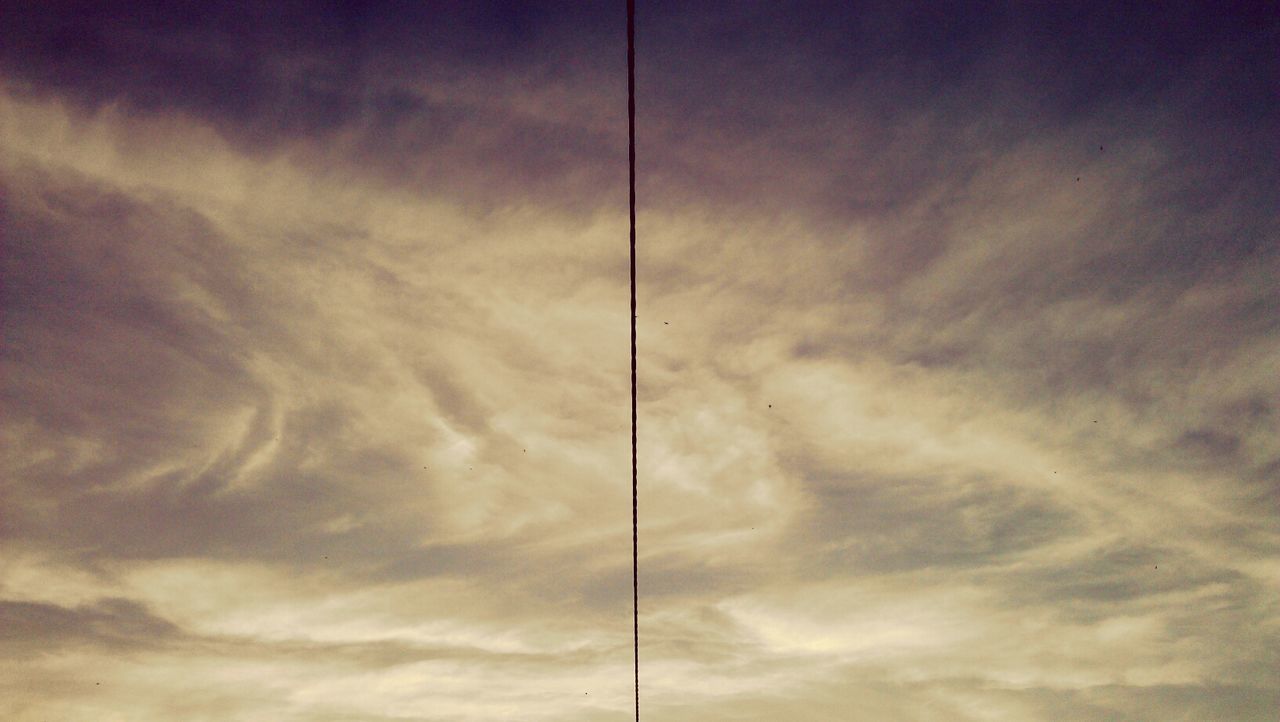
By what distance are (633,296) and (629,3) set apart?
14.3ft

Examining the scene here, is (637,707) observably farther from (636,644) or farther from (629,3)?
(629,3)

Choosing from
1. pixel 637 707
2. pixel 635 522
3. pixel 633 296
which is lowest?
pixel 637 707

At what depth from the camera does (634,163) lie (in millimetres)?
9102

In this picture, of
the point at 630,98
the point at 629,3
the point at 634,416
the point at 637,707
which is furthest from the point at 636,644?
the point at 629,3

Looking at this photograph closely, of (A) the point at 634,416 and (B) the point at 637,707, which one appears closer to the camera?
(A) the point at 634,416

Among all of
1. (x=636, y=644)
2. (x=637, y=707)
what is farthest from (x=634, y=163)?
(x=637, y=707)

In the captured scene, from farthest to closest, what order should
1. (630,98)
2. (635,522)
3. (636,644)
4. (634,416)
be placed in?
(636,644) < (635,522) < (634,416) < (630,98)

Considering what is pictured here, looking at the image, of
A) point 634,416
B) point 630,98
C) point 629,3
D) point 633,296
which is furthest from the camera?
point 634,416

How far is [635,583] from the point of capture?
15578 millimetres

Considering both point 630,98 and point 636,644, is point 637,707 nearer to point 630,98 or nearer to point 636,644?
point 636,644

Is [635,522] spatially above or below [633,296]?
below

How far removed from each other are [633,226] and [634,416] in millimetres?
4075

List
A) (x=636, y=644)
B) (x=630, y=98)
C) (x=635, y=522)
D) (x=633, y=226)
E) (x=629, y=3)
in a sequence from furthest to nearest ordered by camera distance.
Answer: (x=636, y=644) < (x=635, y=522) < (x=633, y=226) < (x=630, y=98) < (x=629, y=3)

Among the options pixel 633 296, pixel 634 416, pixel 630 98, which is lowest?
pixel 634 416
